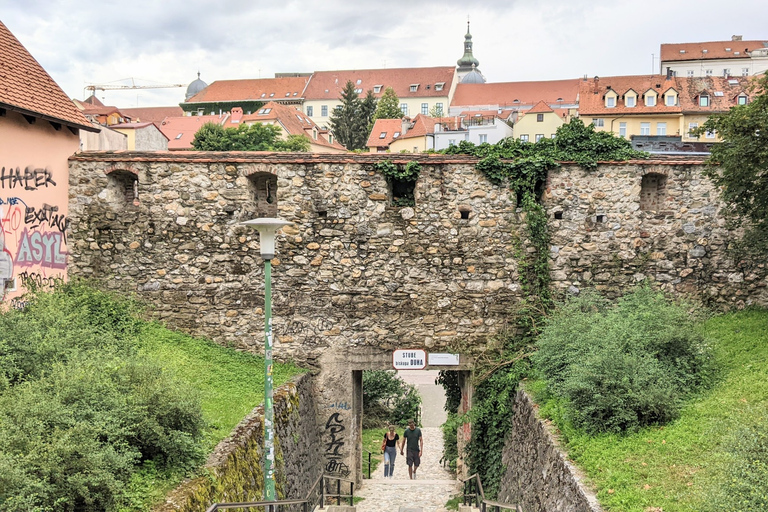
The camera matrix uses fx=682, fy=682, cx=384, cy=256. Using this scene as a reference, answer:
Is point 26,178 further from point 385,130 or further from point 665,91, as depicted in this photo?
point 665,91

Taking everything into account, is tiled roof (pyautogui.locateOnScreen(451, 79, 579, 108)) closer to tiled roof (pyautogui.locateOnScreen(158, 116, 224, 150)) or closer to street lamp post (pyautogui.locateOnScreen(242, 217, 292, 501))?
tiled roof (pyautogui.locateOnScreen(158, 116, 224, 150))

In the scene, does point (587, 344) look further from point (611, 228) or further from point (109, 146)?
point (109, 146)

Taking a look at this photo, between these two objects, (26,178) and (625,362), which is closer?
(625,362)

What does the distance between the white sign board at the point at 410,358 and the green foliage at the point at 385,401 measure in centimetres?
970

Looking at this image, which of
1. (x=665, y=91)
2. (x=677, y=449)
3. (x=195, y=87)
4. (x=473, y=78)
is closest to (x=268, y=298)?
(x=677, y=449)

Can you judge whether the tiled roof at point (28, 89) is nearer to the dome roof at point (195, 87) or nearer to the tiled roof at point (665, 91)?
the tiled roof at point (665, 91)

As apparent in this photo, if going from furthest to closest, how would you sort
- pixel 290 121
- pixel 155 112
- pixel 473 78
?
pixel 473 78 < pixel 155 112 < pixel 290 121

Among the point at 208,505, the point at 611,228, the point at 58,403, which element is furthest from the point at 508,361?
the point at 58,403

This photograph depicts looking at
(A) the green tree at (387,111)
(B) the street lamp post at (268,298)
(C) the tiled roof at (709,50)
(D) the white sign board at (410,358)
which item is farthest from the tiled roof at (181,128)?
(C) the tiled roof at (709,50)

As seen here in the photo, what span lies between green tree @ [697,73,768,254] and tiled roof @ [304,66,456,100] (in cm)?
7985

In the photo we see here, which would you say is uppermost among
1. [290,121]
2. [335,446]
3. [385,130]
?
[290,121]

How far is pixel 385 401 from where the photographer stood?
73.0 ft

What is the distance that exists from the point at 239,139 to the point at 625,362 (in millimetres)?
39391

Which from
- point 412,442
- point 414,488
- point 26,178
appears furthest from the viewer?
point 412,442
